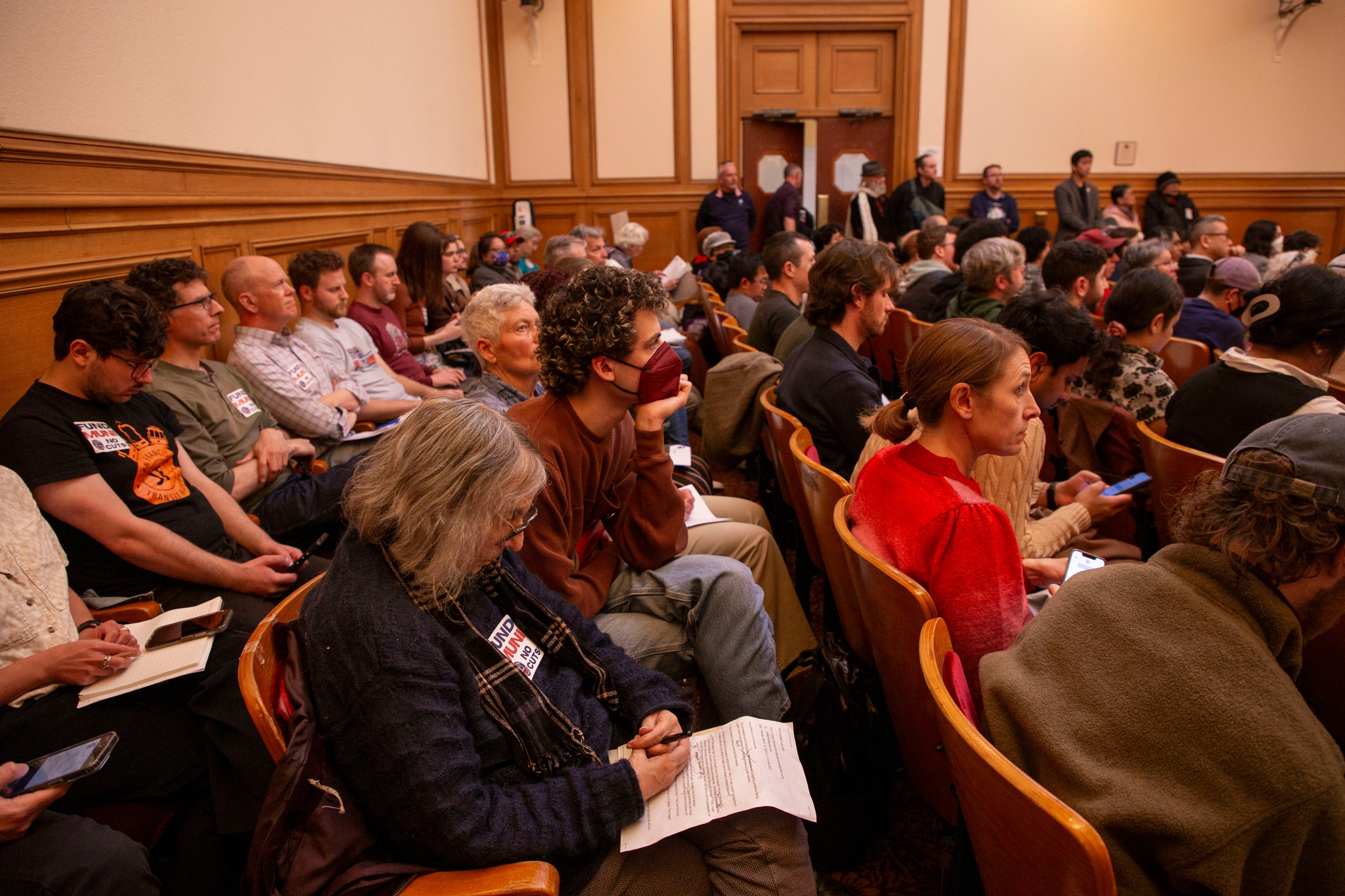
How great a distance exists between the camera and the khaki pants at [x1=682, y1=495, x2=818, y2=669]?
6.97 feet

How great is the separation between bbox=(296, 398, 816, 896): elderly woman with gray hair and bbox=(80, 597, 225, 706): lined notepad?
1.51 feet

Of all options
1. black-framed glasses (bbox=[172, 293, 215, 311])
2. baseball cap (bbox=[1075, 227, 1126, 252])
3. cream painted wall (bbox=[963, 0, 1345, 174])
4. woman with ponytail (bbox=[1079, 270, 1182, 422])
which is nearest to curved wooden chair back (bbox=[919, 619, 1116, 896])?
woman with ponytail (bbox=[1079, 270, 1182, 422])

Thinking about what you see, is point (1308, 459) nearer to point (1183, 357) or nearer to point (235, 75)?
point (1183, 357)

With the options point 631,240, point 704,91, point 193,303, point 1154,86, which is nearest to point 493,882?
point 193,303

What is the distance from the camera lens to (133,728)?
1383mm

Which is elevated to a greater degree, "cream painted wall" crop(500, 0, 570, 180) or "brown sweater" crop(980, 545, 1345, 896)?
"cream painted wall" crop(500, 0, 570, 180)

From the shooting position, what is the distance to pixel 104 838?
1.17 m

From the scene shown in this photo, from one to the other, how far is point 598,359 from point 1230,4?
9532 mm

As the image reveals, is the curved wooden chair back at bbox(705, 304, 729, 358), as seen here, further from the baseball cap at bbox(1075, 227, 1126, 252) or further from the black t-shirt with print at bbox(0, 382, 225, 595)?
the baseball cap at bbox(1075, 227, 1126, 252)

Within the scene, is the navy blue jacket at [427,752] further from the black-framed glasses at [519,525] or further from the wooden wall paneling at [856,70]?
the wooden wall paneling at [856,70]

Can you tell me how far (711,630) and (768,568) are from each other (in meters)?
0.50

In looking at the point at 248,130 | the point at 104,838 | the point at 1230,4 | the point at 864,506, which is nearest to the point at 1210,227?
the point at 1230,4

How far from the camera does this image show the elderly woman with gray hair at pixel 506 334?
2.50 m

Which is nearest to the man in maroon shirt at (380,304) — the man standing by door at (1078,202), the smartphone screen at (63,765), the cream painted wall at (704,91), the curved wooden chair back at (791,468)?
the curved wooden chair back at (791,468)
